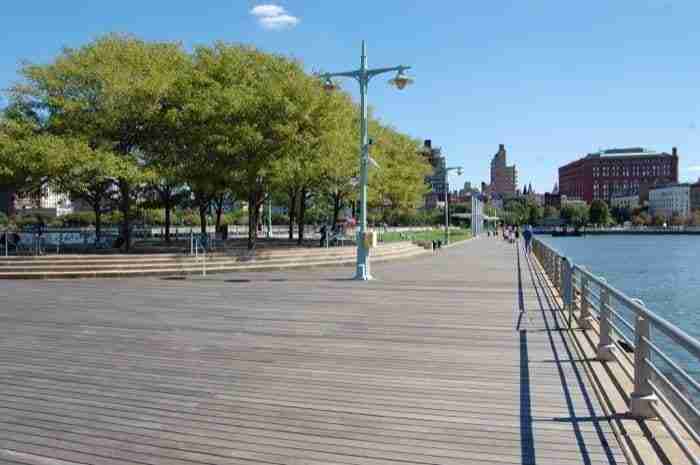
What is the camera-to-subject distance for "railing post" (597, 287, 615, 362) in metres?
8.08

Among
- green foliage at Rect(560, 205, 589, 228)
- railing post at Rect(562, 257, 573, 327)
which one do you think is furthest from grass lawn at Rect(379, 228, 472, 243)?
green foliage at Rect(560, 205, 589, 228)

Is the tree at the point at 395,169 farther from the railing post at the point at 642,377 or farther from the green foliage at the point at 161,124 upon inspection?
the railing post at the point at 642,377

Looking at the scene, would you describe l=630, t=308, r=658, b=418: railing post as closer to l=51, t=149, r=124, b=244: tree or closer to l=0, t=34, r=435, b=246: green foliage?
l=0, t=34, r=435, b=246: green foliage

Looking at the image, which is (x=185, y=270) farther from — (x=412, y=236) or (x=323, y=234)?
(x=412, y=236)

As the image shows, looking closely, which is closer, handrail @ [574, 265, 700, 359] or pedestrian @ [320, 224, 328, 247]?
handrail @ [574, 265, 700, 359]

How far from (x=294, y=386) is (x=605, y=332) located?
4174 millimetres

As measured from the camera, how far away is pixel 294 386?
24.2 ft

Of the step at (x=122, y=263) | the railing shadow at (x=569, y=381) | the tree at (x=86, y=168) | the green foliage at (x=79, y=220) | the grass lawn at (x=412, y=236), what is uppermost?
the tree at (x=86, y=168)

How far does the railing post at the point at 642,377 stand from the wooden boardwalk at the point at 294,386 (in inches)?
16.3

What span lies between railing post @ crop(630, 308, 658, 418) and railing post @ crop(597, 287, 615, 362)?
209 centimetres

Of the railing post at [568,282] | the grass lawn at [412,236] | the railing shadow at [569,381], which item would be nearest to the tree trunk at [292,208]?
the grass lawn at [412,236]

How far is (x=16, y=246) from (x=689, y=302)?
93.9 feet

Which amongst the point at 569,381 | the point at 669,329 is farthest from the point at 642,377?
the point at 569,381

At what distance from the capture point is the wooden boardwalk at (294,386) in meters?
5.36
